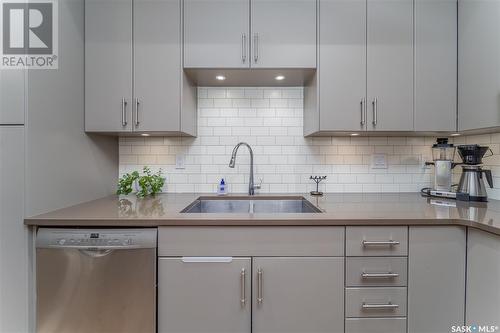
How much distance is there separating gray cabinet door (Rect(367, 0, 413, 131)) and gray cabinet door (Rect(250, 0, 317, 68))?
43 cm

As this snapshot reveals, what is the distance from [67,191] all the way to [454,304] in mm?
2226

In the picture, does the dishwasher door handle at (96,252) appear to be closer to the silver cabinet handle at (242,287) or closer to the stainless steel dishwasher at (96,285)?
the stainless steel dishwasher at (96,285)

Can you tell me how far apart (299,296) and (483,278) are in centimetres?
87

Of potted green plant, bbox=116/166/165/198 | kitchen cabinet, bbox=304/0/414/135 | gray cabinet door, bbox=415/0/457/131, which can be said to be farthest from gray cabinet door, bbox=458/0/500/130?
potted green plant, bbox=116/166/165/198

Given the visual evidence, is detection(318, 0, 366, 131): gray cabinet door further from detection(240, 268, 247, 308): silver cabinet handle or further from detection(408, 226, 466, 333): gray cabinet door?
detection(240, 268, 247, 308): silver cabinet handle

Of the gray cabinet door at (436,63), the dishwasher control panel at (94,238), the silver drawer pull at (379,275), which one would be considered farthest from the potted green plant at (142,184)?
the gray cabinet door at (436,63)

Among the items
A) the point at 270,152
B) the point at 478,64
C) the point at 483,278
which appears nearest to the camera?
the point at 483,278

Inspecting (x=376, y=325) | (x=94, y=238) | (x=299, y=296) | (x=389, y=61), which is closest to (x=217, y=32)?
(x=389, y=61)

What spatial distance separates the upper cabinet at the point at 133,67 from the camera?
1728 millimetres

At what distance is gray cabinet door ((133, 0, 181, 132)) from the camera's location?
67.9 inches

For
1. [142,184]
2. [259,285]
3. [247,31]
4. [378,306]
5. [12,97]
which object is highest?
[247,31]

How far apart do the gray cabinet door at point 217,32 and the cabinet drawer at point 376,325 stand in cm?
163

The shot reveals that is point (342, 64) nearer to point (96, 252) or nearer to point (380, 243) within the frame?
point (380, 243)

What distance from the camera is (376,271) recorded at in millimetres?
1335
